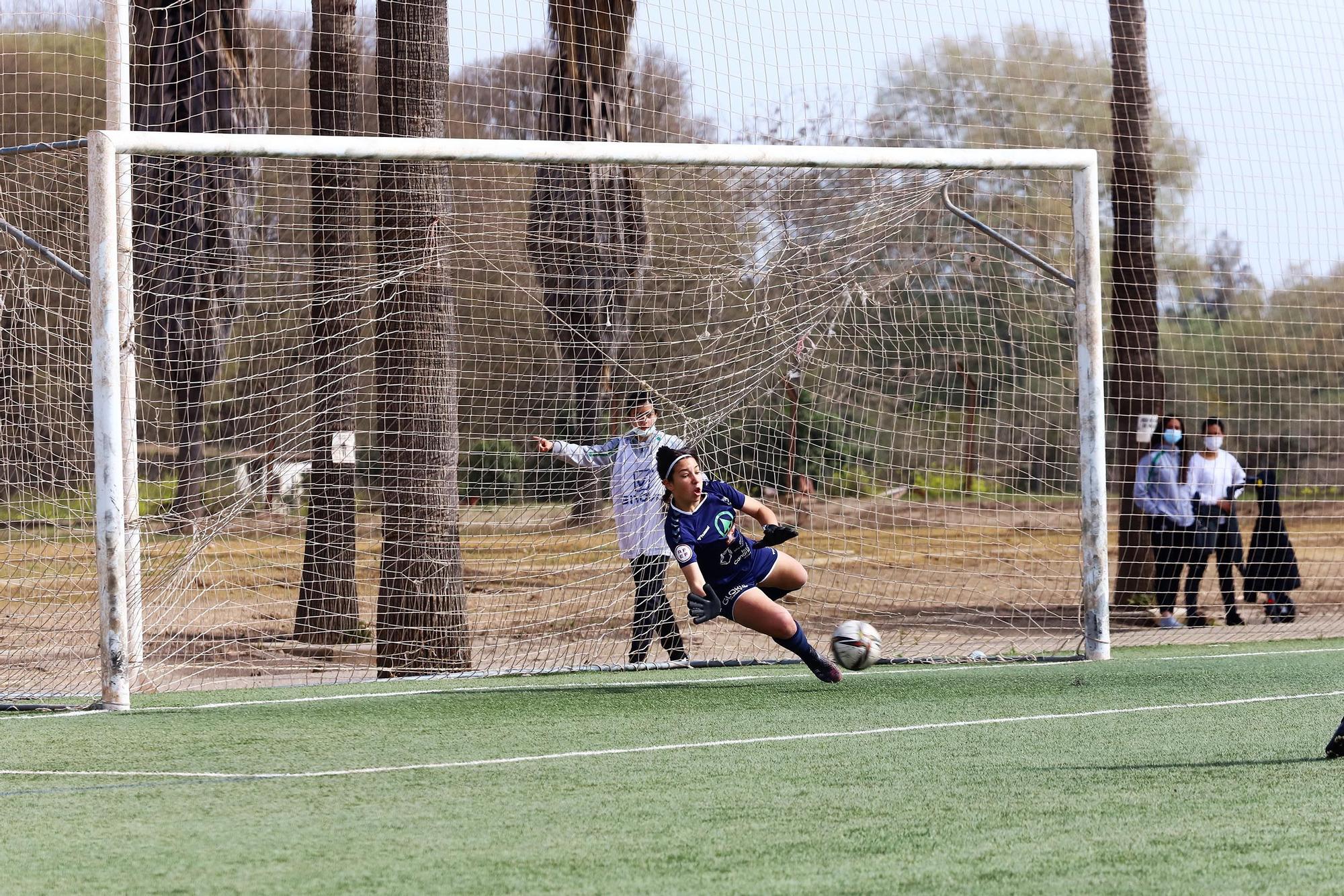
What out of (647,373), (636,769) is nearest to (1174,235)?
(647,373)

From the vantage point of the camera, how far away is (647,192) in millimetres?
11500

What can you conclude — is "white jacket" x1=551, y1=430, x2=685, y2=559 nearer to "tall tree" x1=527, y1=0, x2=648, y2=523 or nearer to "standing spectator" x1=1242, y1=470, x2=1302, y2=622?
Answer: "tall tree" x1=527, y1=0, x2=648, y2=523

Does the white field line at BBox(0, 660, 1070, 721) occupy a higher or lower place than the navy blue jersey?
lower

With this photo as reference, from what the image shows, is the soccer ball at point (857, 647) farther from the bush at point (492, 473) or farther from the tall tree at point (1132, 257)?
the tall tree at point (1132, 257)

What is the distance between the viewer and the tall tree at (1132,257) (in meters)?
14.6

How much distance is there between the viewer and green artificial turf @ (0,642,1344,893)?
4.09 metres

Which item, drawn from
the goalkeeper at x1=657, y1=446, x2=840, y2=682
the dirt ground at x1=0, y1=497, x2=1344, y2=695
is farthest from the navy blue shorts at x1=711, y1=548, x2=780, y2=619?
the dirt ground at x1=0, y1=497, x2=1344, y2=695

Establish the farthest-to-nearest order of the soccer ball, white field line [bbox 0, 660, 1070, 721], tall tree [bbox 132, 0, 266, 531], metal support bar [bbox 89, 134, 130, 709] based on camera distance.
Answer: tall tree [bbox 132, 0, 266, 531], the soccer ball, white field line [bbox 0, 660, 1070, 721], metal support bar [bbox 89, 134, 130, 709]

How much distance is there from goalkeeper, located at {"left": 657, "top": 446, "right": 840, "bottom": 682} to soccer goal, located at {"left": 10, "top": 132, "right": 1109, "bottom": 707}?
1604mm

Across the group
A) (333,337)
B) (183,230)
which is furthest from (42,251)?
(333,337)

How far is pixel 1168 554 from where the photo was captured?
13.9 metres

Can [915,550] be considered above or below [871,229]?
below

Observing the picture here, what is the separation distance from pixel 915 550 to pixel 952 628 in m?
1.39

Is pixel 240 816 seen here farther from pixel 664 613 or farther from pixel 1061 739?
pixel 664 613
